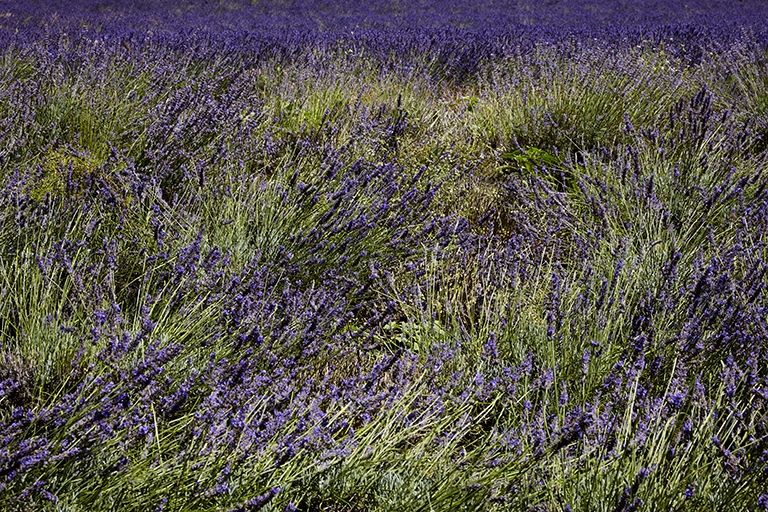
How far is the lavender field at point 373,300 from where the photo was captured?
129 centimetres

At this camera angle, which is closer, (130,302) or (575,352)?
(575,352)

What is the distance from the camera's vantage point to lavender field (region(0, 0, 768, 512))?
129 centimetres

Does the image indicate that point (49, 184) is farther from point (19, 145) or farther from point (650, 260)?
point (650, 260)

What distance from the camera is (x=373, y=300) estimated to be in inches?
91.4

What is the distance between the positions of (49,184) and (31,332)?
1115 mm

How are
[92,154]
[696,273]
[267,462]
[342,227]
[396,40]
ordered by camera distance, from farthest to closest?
[396,40] < [92,154] < [342,227] < [696,273] < [267,462]

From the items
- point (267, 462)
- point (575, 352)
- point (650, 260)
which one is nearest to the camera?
point (267, 462)

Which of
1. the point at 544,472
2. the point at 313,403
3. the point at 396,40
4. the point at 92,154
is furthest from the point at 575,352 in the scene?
the point at 396,40

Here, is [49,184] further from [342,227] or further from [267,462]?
[267,462]

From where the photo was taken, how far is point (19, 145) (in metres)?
2.63

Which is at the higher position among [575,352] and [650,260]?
[650,260]

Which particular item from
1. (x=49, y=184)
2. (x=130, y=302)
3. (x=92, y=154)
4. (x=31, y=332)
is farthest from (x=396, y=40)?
(x=31, y=332)

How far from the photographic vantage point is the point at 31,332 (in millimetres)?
1562

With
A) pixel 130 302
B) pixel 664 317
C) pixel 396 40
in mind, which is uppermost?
pixel 396 40
